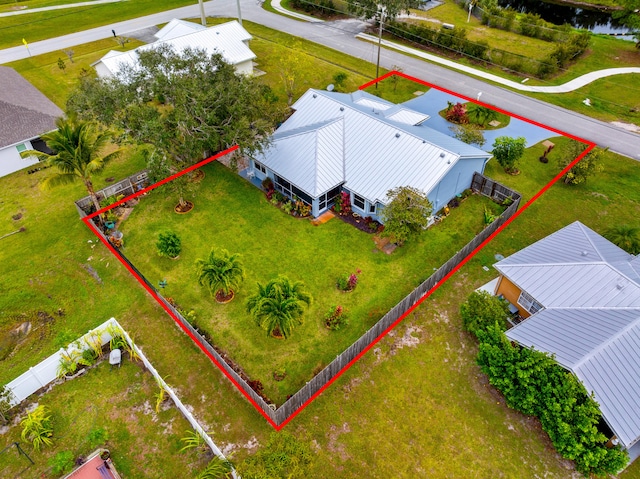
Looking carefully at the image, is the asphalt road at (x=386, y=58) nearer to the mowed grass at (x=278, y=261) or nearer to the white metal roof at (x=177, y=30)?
the white metal roof at (x=177, y=30)

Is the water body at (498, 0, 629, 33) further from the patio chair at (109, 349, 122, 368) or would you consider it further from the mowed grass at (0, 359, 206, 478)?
the mowed grass at (0, 359, 206, 478)

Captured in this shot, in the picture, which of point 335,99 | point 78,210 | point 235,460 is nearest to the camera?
point 235,460

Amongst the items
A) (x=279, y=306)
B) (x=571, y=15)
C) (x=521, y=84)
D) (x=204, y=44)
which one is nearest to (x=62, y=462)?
(x=279, y=306)

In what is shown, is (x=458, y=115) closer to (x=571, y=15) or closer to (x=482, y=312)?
(x=482, y=312)

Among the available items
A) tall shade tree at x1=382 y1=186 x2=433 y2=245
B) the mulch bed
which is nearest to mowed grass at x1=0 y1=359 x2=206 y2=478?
tall shade tree at x1=382 y1=186 x2=433 y2=245

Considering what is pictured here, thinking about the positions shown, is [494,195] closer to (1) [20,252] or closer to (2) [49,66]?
(1) [20,252]

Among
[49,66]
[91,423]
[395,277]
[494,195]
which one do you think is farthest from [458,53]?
[91,423]

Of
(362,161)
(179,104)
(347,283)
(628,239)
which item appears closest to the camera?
(347,283)
